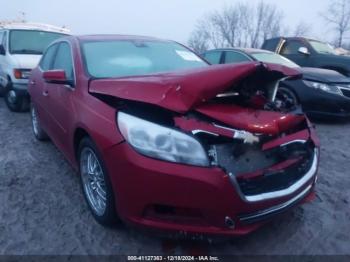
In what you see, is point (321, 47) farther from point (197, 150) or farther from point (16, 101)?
point (197, 150)

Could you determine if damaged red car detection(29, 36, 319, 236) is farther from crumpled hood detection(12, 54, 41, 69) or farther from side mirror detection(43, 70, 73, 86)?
crumpled hood detection(12, 54, 41, 69)

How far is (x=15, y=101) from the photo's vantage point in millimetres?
6465

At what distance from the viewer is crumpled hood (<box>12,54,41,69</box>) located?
6.41m

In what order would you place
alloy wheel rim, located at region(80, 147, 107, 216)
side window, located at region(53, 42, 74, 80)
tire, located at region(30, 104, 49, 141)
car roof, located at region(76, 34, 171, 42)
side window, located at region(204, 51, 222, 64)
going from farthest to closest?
side window, located at region(204, 51, 222, 64) < tire, located at region(30, 104, 49, 141) < car roof, located at region(76, 34, 171, 42) < side window, located at region(53, 42, 74, 80) < alloy wheel rim, located at region(80, 147, 107, 216)

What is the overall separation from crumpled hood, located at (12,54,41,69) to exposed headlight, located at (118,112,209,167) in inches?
200

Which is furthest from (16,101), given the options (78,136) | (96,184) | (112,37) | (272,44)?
(272,44)

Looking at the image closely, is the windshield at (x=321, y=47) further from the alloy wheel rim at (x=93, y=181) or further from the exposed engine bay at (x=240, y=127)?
the alloy wheel rim at (x=93, y=181)

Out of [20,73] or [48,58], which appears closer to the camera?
[48,58]

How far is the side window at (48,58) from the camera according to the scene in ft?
13.7

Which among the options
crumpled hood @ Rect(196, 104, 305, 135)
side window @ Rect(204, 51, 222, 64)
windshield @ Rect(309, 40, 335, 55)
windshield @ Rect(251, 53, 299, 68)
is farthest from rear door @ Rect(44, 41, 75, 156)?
windshield @ Rect(309, 40, 335, 55)

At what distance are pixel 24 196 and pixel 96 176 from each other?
977 millimetres

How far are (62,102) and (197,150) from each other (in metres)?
1.67

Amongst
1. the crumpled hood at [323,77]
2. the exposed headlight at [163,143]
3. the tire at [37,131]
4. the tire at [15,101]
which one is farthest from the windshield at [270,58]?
the exposed headlight at [163,143]

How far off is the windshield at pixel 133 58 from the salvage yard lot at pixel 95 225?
3.94 ft
